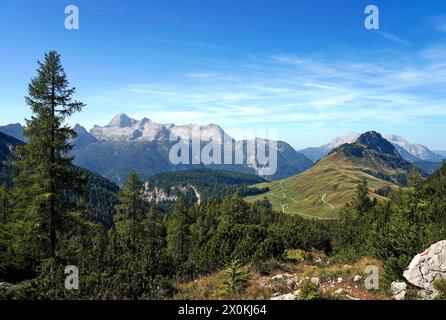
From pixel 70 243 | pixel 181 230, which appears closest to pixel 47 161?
pixel 70 243

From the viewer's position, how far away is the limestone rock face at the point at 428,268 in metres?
13.2

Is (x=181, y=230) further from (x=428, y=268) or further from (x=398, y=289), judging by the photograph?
(x=428, y=268)

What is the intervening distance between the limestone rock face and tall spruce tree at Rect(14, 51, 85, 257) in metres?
19.9

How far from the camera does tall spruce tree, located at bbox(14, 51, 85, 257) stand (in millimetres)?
21312

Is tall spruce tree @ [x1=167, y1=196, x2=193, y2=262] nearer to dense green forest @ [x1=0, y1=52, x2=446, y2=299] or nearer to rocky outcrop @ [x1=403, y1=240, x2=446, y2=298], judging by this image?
dense green forest @ [x1=0, y1=52, x2=446, y2=299]

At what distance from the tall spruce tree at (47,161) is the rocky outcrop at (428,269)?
19.9m

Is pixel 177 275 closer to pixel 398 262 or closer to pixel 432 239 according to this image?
pixel 398 262

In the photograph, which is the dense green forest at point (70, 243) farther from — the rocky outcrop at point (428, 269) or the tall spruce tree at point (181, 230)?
the tall spruce tree at point (181, 230)

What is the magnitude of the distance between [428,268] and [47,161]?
72.7ft

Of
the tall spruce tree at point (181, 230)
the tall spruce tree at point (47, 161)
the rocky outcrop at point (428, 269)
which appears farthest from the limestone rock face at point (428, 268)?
the tall spruce tree at point (181, 230)

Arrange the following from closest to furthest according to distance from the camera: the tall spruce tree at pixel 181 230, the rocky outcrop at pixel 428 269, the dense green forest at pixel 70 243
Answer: the rocky outcrop at pixel 428 269 < the dense green forest at pixel 70 243 < the tall spruce tree at pixel 181 230

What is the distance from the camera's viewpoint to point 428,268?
1342 centimetres

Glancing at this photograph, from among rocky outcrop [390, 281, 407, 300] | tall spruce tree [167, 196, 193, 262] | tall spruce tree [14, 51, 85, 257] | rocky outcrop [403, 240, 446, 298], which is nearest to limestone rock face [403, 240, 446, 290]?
rocky outcrop [403, 240, 446, 298]
